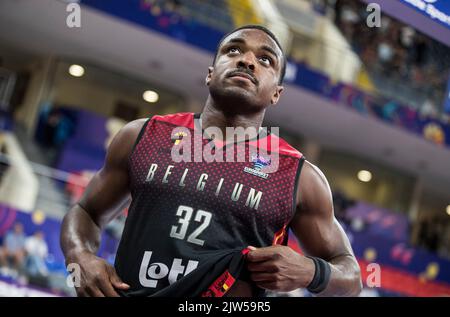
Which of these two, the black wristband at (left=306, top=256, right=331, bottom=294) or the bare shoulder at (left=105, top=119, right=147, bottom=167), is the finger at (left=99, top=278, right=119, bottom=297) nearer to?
the bare shoulder at (left=105, top=119, right=147, bottom=167)

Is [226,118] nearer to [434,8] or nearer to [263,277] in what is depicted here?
[263,277]

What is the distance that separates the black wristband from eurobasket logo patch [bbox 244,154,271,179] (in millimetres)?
267

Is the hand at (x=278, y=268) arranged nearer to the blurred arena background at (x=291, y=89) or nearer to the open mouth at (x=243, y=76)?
the open mouth at (x=243, y=76)

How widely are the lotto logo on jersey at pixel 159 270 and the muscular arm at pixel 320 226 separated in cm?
36

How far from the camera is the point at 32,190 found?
23.9 feet

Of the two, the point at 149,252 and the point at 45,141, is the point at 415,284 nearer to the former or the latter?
the point at 45,141

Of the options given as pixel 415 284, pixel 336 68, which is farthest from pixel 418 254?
pixel 336 68

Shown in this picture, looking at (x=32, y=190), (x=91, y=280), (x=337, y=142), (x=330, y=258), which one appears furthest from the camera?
(x=337, y=142)

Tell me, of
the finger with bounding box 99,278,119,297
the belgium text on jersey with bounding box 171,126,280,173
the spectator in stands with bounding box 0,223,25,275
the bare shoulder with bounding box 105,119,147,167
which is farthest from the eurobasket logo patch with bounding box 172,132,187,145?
the spectator in stands with bounding box 0,223,25,275

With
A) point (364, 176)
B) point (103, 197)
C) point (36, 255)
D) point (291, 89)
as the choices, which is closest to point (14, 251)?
point (36, 255)

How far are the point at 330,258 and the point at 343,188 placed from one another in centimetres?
1176

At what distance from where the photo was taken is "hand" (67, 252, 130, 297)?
5.04 ft

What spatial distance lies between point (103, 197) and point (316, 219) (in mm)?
619

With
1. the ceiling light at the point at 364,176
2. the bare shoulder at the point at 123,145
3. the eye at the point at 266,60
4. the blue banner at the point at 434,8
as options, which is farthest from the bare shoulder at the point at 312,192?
the ceiling light at the point at 364,176
